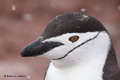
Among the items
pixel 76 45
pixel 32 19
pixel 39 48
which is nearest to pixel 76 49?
pixel 76 45

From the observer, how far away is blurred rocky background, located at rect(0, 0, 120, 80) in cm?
443

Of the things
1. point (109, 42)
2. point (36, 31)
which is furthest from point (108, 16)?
point (109, 42)

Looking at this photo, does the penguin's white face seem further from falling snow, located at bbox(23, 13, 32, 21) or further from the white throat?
falling snow, located at bbox(23, 13, 32, 21)

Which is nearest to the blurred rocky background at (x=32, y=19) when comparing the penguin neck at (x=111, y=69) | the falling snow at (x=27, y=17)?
the falling snow at (x=27, y=17)

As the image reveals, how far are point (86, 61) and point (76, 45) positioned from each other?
3.9 inches

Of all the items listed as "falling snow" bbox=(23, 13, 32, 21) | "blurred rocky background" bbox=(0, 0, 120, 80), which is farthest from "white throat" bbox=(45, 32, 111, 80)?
"falling snow" bbox=(23, 13, 32, 21)

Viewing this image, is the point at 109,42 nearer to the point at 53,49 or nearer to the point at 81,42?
the point at 81,42

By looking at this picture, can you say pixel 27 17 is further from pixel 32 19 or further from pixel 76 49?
pixel 76 49

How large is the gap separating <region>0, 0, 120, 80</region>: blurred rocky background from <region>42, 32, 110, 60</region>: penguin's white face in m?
2.65

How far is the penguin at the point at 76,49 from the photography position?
1.61 metres

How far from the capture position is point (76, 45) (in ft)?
5.29

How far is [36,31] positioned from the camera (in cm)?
475

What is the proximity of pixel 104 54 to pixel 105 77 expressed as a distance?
0.11 meters

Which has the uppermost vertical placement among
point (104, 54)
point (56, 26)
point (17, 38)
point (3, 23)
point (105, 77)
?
point (3, 23)
